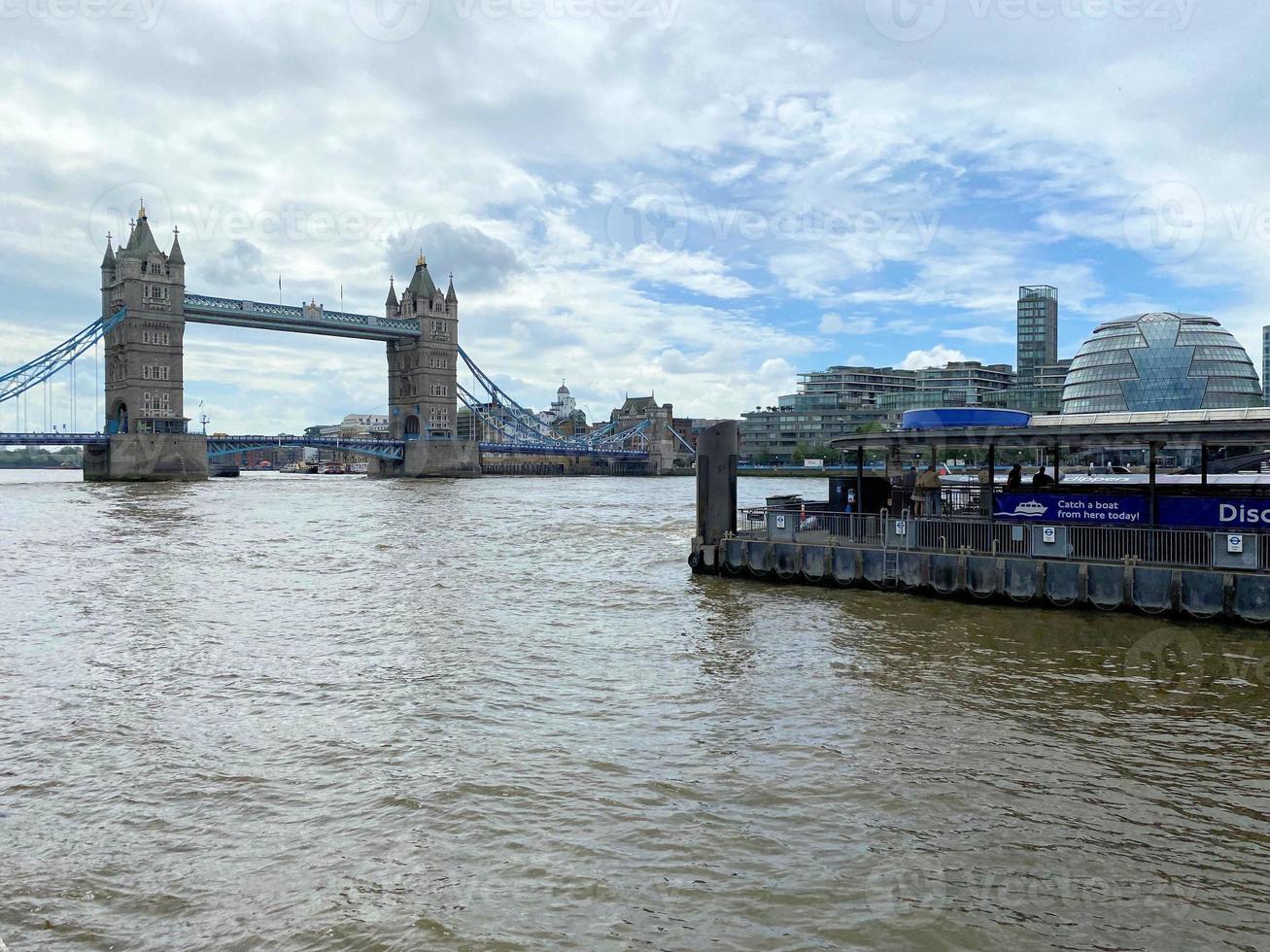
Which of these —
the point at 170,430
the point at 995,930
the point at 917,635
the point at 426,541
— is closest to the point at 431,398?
the point at 170,430

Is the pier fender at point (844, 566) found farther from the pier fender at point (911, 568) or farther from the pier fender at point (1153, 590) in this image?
the pier fender at point (1153, 590)

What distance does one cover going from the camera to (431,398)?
160 m

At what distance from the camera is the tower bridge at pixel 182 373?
119750 mm

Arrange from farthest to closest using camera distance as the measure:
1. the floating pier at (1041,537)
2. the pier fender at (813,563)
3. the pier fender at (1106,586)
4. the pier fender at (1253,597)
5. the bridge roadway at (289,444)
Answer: the bridge roadway at (289,444)
the pier fender at (813,563)
the pier fender at (1106,586)
the floating pier at (1041,537)
the pier fender at (1253,597)

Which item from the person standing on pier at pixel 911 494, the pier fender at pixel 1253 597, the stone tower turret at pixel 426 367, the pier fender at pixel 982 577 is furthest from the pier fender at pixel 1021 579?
the stone tower turret at pixel 426 367

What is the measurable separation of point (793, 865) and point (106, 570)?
30086mm

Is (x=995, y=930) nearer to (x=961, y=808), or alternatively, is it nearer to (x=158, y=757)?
(x=961, y=808)

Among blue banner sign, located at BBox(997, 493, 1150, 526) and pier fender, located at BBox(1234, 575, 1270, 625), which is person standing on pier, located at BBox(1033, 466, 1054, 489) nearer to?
blue banner sign, located at BBox(997, 493, 1150, 526)

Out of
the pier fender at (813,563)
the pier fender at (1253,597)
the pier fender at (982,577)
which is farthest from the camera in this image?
the pier fender at (813,563)

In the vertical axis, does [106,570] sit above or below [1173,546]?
below

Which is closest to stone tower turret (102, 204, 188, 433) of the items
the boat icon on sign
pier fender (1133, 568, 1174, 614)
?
the boat icon on sign

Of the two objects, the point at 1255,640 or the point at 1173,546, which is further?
the point at 1173,546

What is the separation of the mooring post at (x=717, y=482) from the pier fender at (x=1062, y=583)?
9588 millimetres

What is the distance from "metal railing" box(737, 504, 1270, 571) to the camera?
838 inches
